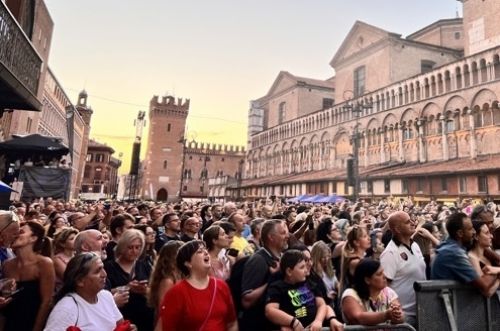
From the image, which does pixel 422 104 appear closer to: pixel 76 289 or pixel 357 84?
pixel 357 84

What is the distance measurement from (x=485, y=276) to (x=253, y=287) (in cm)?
252

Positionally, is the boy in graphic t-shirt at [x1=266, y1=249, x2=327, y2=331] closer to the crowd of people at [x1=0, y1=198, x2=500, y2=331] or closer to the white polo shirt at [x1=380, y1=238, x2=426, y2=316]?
the crowd of people at [x1=0, y1=198, x2=500, y2=331]

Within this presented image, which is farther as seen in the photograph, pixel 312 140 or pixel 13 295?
pixel 312 140

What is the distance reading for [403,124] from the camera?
1334 inches

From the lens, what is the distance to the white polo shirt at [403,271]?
4.14m

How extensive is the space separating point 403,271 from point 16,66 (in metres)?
10.1

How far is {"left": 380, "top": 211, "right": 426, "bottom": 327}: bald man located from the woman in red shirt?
2142 mm

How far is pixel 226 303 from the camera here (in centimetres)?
311

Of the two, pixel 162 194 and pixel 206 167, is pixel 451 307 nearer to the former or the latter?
pixel 162 194

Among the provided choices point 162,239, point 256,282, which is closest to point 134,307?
point 256,282

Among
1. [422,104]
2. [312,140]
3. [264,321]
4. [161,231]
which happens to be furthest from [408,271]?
[312,140]

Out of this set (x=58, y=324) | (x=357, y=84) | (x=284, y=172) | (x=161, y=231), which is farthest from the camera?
(x=284, y=172)

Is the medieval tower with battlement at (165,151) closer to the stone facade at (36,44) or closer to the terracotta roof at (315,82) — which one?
the terracotta roof at (315,82)

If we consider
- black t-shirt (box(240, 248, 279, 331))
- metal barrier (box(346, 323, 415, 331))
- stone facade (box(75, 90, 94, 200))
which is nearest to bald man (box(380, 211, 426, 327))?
metal barrier (box(346, 323, 415, 331))
